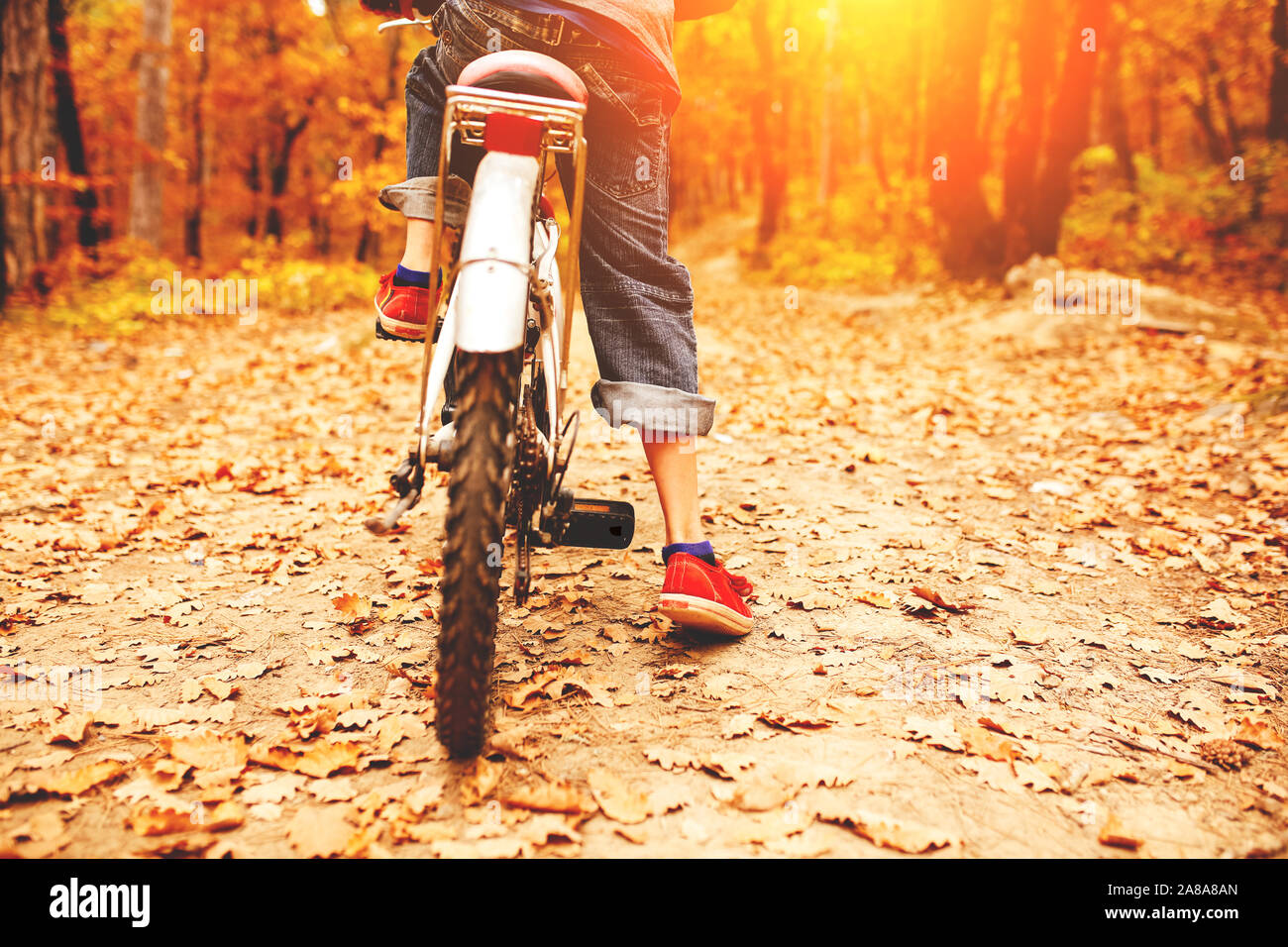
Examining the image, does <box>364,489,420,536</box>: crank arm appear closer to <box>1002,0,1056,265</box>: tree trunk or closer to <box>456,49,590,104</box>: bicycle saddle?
<box>456,49,590,104</box>: bicycle saddle

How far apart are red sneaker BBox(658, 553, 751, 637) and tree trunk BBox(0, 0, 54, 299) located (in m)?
10.9

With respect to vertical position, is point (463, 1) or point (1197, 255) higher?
point (1197, 255)

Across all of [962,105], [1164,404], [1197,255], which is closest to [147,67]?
[962,105]

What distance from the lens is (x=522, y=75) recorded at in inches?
74.8

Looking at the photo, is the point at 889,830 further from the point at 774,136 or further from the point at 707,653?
the point at 774,136

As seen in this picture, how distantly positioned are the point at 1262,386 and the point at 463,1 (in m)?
5.92

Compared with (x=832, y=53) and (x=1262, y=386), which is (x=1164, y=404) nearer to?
(x=1262, y=386)

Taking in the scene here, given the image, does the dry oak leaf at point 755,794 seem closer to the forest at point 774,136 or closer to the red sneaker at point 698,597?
the red sneaker at point 698,597

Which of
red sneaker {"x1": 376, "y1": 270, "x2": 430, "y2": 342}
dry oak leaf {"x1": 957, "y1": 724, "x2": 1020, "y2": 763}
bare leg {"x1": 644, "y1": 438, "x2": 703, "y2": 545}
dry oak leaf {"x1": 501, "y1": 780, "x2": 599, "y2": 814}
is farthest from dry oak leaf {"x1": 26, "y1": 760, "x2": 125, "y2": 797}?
dry oak leaf {"x1": 957, "y1": 724, "x2": 1020, "y2": 763}

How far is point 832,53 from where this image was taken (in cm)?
2239

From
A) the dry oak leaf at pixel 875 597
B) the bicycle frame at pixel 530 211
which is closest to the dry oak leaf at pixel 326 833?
the bicycle frame at pixel 530 211

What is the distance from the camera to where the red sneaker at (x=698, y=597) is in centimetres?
236

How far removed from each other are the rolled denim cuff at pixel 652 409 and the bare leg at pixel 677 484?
49 mm
